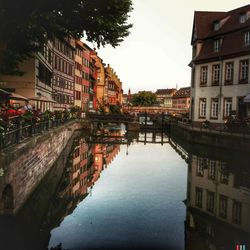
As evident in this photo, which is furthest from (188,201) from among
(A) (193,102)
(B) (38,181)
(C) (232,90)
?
(A) (193,102)

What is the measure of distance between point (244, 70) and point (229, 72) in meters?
2.06

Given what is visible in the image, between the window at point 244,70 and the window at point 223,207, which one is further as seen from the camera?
the window at point 244,70

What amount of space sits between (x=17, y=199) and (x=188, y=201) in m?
6.83

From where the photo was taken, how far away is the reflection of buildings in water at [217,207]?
10.1 metres

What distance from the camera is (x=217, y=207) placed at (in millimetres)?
13836

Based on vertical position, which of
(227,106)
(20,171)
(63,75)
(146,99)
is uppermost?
(63,75)

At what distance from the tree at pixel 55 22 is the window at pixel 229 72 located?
19993mm

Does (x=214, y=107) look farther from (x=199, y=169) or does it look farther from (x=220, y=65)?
(x=199, y=169)

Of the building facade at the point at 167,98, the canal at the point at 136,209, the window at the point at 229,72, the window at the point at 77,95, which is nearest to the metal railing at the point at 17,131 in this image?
the canal at the point at 136,209

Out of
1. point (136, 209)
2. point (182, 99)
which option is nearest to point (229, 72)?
point (136, 209)

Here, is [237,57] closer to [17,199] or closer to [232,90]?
[232,90]

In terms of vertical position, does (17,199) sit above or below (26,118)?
below

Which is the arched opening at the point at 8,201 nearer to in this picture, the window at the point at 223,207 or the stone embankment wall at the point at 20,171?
the stone embankment wall at the point at 20,171

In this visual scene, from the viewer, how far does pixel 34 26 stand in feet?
46.3
